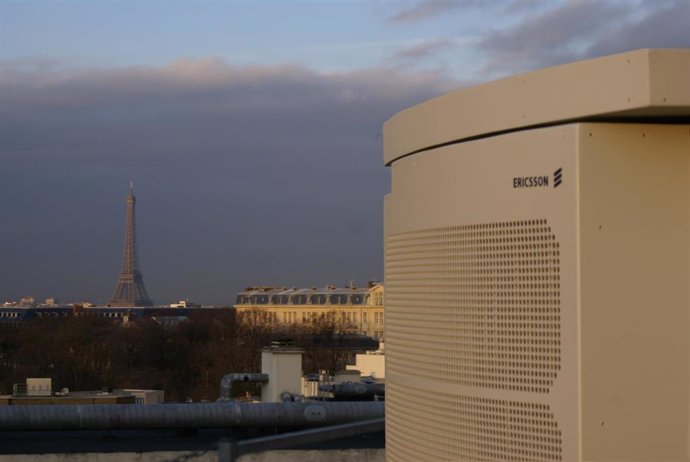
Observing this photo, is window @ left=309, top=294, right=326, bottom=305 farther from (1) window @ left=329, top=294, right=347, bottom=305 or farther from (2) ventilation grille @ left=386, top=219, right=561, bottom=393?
(2) ventilation grille @ left=386, top=219, right=561, bottom=393

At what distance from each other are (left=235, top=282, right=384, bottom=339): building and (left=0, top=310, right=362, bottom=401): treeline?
20840 mm

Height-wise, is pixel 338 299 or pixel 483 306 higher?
pixel 483 306

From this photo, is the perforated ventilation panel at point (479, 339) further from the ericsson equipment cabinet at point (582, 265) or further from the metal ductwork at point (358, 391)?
the metal ductwork at point (358, 391)

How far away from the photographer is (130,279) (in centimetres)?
18338

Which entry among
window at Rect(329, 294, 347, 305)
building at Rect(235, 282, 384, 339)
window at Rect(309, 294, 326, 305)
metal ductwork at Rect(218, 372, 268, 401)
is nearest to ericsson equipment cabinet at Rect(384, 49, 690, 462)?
metal ductwork at Rect(218, 372, 268, 401)

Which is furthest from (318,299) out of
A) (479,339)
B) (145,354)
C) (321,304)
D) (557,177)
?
(557,177)

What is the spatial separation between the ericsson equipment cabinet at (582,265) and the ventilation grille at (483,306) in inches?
0.4

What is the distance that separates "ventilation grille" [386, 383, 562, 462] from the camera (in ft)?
21.1

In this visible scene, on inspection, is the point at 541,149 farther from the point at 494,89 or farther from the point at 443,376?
the point at 443,376

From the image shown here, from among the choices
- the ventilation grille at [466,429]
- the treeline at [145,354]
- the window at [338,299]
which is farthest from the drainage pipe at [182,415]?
the window at [338,299]

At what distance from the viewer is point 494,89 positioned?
6793 millimetres

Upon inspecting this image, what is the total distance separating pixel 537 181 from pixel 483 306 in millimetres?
777

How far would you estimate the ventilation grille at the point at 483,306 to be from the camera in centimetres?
636

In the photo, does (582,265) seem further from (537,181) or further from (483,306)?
(483,306)
